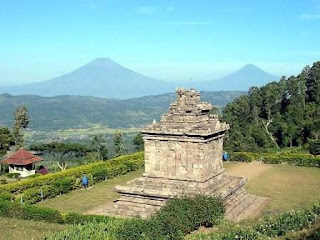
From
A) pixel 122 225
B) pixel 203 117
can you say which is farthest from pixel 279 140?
pixel 122 225

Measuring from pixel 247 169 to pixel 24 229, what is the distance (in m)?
20.2

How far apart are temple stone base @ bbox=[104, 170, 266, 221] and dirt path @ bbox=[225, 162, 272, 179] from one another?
8.95 meters

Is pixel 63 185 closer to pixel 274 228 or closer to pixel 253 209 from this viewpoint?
pixel 253 209

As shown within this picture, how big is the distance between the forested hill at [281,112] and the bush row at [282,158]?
8.69m

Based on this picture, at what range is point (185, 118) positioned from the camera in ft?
75.9

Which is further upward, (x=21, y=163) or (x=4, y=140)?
(x=4, y=140)

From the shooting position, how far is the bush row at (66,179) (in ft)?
88.2

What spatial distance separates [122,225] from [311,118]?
41357 mm

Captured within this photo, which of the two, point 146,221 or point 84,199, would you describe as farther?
point 84,199

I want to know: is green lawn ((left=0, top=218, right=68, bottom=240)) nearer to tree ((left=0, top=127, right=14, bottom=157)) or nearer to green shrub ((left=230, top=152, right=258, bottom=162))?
green shrub ((left=230, top=152, right=258, bottom=162))

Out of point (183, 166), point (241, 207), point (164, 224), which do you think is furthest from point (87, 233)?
point (241, 207)

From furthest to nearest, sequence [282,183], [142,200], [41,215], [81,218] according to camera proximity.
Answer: [282,183]
[142,200]
[41,215]
[81,218]

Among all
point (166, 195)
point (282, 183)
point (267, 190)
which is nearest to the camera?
point (166, 195)

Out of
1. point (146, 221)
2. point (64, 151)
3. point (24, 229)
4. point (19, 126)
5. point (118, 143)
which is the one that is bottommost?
point (64, 151)
